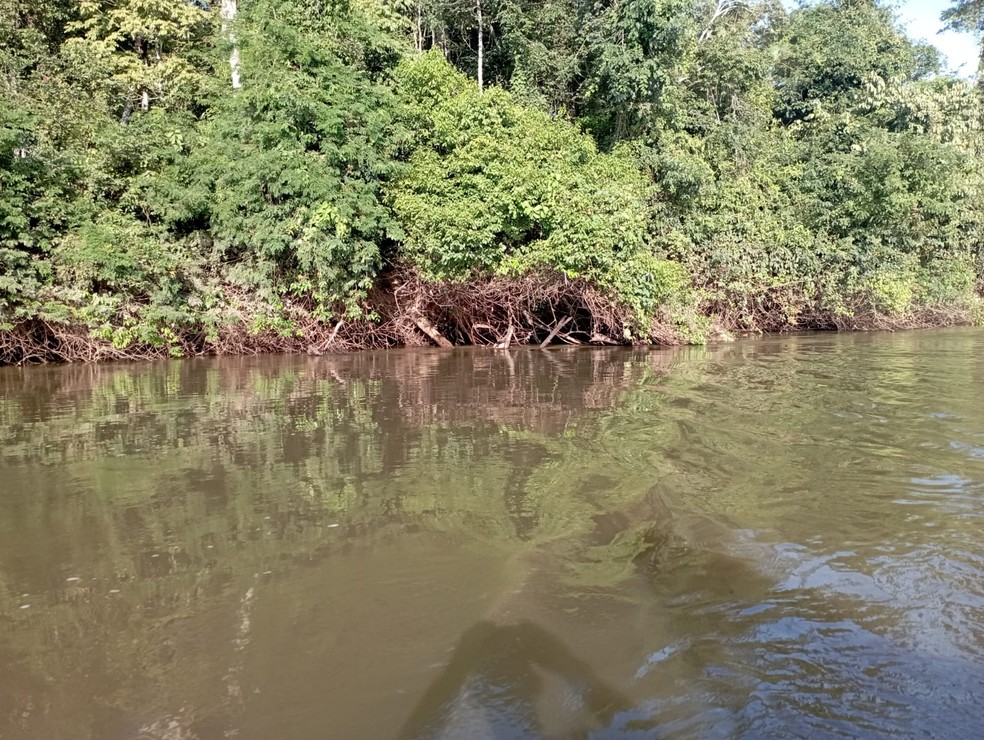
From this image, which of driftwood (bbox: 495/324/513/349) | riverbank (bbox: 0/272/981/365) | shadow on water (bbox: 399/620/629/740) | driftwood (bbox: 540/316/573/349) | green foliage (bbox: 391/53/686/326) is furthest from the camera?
driftwood (bbox: 540/316/573/349)

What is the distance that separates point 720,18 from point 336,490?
26.5m

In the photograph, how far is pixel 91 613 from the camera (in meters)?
3.17

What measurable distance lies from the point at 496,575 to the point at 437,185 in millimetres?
11900

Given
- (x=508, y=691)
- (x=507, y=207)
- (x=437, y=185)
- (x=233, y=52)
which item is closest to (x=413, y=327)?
(x=437, y=185)

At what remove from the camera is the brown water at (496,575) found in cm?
250

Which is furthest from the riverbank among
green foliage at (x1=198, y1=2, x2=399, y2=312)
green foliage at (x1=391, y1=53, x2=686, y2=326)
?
green foliage at (x1=198, y1=2, x2=399, y2=312)

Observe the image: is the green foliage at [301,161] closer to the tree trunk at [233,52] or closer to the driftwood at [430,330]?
the tree trunk at [233,52]

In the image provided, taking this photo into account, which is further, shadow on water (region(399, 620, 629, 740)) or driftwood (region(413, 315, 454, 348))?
driftwood (region(413, 315, 454, 348))

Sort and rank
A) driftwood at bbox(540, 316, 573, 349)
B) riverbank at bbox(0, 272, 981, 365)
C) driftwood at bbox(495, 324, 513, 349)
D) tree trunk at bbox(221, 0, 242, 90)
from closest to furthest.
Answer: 1. riverbank at bbox(0, 272, 981, 365)
2. tree trunk at bbox(221, 0, 242, 90)
3. driftwood at bbox(495, 324, 513, 349)
4. driftwood at bbox(540, 316, 573, 349)

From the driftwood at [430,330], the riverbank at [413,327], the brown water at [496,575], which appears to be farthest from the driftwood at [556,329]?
the brown water at [496,575]

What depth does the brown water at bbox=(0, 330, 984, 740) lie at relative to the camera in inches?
98.4

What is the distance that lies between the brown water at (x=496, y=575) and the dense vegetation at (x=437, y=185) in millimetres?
7071

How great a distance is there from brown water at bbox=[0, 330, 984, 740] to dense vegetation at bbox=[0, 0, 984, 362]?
7071mm

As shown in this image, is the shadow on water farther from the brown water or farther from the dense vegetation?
the dense vegetation
